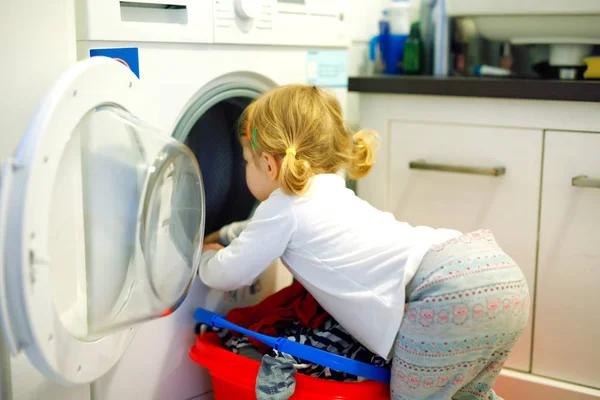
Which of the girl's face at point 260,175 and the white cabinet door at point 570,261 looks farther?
the white cabinet door at point 570,261

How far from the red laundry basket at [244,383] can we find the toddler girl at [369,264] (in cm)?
5

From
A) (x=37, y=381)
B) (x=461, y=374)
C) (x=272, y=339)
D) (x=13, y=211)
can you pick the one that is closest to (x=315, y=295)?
(x=272, y=339)

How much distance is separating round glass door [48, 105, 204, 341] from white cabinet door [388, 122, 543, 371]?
688 millimetres

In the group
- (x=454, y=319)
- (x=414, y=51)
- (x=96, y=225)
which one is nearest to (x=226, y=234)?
(x=96, y=225)

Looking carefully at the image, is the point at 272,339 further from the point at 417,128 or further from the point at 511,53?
the point at 511,53

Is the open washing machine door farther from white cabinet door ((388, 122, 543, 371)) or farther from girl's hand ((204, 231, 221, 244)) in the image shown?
white cabinet door ((388, 122, 543, 371))

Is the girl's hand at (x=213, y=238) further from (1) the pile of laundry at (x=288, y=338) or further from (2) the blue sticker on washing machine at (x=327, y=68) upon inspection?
(2) the blue sticker on washing machine at (x=327, y=68)

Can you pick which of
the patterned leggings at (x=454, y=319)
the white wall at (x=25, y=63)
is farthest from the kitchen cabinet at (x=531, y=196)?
the white wall at (x=25, y=63)

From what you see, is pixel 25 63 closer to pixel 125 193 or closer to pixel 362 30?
pixel 125 193

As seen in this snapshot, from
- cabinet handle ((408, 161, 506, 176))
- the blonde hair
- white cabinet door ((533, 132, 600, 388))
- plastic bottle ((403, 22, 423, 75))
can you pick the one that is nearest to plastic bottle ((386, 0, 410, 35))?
plastic bottle ((403, 22, 423, 75))

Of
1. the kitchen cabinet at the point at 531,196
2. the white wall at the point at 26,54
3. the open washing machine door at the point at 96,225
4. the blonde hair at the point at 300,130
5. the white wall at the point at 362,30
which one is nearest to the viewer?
the open washing machine door at the point at 96,225

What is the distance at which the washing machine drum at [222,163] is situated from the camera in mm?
1413

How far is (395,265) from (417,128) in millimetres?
551

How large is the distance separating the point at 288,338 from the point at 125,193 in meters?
0.40
